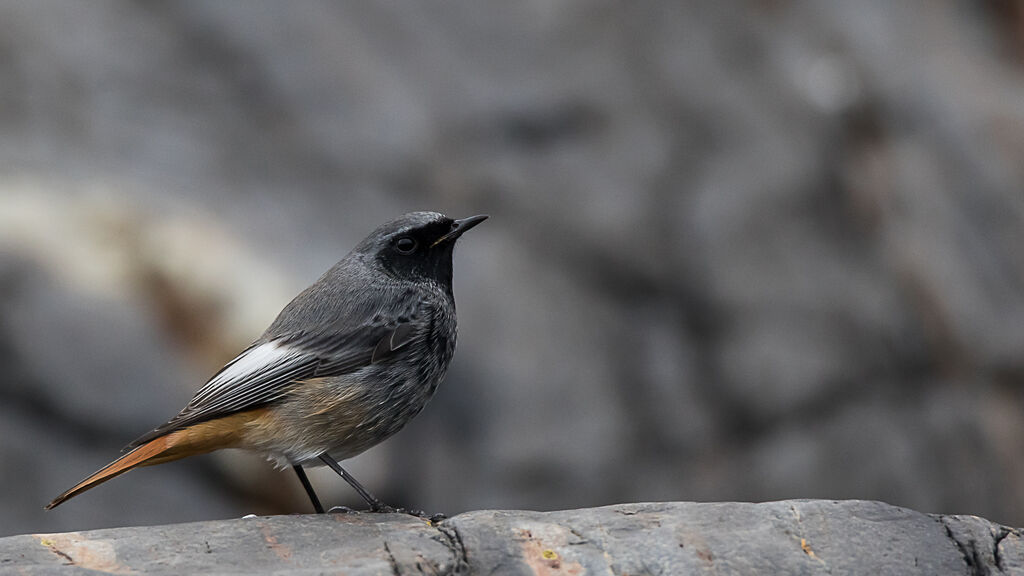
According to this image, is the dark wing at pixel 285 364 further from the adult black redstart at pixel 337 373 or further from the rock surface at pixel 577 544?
the rock surface at pixel 577 544

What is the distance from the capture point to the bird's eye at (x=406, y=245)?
497 cm

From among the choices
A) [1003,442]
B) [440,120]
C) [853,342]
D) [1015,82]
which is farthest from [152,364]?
[1015,82]

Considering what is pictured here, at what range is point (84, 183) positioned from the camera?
26.4 feet

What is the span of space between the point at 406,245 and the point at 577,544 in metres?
1.69

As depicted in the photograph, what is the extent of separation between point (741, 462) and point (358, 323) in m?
5.10

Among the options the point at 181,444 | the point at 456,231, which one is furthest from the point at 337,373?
the point at 456,231

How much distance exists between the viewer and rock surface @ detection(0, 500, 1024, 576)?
145 inches

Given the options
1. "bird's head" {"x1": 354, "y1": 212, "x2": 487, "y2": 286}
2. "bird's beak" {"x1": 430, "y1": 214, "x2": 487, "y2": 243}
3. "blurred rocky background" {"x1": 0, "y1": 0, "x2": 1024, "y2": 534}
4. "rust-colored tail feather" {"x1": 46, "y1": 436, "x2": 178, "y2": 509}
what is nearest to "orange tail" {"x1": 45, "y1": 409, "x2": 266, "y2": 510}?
"rust-colored tail feather" {"x1": 46, "y1": 436, "x2": 178, "y2": 509}

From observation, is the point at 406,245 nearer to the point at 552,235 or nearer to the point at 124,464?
the point at 124,464

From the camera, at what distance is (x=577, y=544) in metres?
3.88

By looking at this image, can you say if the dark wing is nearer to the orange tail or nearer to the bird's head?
the orange tail

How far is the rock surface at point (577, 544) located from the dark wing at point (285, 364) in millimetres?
527

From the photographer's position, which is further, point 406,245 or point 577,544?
point 406,245

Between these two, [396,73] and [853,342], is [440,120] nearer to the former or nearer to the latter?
[396,73]
